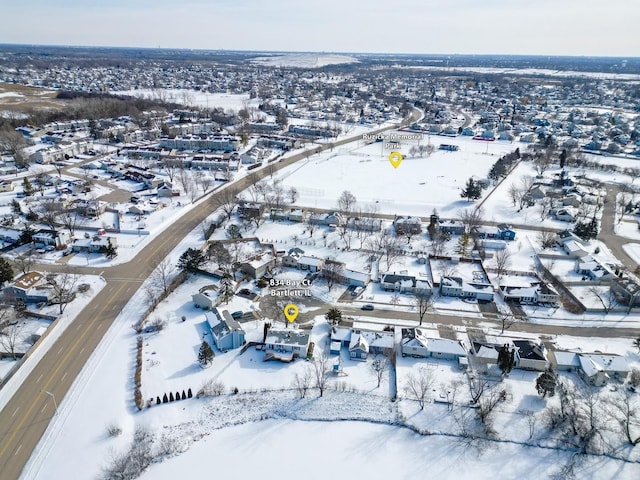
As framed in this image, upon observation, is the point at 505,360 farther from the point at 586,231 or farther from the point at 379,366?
the point at 586,231

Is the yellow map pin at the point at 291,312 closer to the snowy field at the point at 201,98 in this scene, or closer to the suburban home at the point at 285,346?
the suburban home at the point at 285,346

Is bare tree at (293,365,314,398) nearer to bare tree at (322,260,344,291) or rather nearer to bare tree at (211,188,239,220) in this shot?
bare tree at (322,260,344,291)

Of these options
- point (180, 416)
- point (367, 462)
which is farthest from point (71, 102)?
Answer: point (367, 462)

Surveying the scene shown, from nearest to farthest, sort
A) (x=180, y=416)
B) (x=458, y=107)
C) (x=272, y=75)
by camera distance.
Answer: (x=180, y=416) → (x=458, y=107) → (x=272, y=75)

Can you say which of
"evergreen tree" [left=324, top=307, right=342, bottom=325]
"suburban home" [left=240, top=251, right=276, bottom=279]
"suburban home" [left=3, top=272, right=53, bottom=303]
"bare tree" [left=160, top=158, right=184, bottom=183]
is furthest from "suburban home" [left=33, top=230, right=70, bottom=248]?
"evergreen tree" [left=324, top=307, right=342, bottom=325]

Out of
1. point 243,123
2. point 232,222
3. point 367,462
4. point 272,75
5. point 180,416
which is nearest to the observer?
point 367,462

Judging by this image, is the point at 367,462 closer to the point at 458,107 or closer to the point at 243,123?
the point at 243,123

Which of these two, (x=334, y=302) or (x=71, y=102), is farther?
(x=71, y=102)
